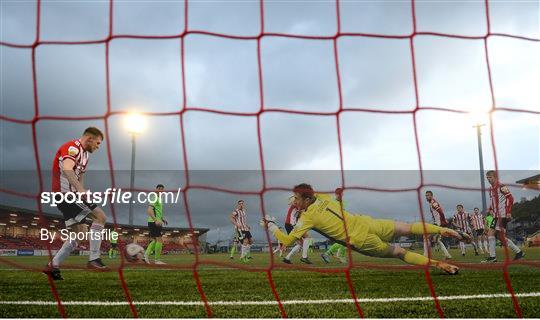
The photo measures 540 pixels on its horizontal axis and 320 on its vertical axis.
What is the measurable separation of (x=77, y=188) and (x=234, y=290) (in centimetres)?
154

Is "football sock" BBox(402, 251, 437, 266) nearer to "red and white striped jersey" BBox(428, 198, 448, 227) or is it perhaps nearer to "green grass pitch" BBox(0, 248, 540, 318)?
"green grass pitch" BBox(0, 248, 540, 318)

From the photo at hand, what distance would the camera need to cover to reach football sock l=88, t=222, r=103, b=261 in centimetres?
447

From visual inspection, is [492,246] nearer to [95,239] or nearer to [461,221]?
[461,221]

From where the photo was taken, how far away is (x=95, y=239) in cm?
450

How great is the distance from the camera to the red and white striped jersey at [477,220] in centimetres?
1128

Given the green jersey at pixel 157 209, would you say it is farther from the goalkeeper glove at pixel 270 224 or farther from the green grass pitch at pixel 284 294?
the goalkeeper glove at pixel 270 224

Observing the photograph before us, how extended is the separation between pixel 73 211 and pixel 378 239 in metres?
2.55

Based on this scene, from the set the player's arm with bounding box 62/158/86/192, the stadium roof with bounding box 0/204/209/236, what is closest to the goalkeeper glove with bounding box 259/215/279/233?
the player's arm with bounding box 62/158/86/192

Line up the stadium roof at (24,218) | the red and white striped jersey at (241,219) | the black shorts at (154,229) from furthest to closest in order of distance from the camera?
the stadium roof at (24,218) < the red and white striped jersey at (241,219) < the black shorts at (154,229)

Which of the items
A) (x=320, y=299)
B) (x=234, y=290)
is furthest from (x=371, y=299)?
(x=234, y=290)

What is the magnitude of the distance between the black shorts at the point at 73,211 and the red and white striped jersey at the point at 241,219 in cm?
515

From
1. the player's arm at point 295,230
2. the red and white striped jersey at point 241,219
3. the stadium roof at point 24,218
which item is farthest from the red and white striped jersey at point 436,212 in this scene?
the stadium roof at point 24,218

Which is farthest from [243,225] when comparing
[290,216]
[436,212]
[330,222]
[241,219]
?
[330,222]

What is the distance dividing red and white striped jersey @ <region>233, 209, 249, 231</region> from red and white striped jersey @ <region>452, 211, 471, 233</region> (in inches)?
197
